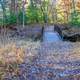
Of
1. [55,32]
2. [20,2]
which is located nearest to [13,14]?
[20,2]

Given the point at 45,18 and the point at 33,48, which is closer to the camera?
the point at 33,48

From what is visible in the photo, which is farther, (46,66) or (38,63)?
(38,63)

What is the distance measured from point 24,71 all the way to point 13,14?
9.42 metres

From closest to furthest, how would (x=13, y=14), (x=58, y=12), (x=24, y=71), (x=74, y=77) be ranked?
(x=74, y=77) < (x=24, y=71) < (x=13, y=14) < (x=58, y=12)

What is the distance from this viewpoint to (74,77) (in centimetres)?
564

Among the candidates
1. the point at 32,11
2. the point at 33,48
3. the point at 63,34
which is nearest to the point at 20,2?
the point at 32,11

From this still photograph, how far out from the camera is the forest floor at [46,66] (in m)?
5.82

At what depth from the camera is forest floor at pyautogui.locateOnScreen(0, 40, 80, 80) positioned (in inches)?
229

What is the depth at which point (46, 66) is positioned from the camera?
6.80m

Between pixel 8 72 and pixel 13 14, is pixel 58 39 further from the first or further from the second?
pixel 8 72

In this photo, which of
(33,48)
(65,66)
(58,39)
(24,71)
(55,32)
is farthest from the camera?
(55,32)

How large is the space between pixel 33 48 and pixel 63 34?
11.8 feet

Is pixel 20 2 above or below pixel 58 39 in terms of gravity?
above

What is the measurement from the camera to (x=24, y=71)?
6.25 metres
